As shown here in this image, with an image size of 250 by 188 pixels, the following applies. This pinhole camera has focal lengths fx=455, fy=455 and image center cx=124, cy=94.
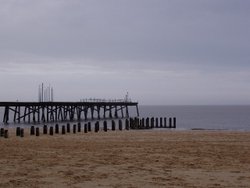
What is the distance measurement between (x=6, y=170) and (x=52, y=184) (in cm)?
270

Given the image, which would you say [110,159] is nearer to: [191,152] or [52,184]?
[191,152]

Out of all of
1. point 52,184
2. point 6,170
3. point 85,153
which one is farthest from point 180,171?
point 85,153

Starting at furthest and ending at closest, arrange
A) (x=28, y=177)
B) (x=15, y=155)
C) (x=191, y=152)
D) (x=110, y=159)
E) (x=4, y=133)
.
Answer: (x=4, y=133)
(x=191, y=152)
(x=15, y=155)
(x=110, y=159)
(x=28, y=177)

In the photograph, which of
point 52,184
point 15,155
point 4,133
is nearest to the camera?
point 52,184

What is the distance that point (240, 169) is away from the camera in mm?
12945

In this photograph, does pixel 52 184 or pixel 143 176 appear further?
pixel 143 176

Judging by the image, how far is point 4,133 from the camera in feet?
91.8

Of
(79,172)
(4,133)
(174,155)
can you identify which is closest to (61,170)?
(79,172)

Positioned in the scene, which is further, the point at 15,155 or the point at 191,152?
the point at 191,152

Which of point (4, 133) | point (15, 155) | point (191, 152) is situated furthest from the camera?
point (4, 133)

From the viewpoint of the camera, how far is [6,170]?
497 inches

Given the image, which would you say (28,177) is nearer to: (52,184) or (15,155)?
(52,184)

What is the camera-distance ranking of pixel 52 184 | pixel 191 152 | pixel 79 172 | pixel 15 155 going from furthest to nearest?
pixel 191 152, pixel 15 155, pixel 79 172, pixel 52 184

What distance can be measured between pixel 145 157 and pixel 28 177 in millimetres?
5688
